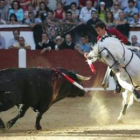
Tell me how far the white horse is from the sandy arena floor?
2.27 feet

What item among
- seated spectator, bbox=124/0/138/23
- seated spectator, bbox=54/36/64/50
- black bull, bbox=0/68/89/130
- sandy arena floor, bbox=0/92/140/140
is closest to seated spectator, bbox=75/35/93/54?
seated spectator, bbox=54/36/64/50

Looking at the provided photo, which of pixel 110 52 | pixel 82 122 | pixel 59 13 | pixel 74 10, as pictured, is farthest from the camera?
pixel 59 13

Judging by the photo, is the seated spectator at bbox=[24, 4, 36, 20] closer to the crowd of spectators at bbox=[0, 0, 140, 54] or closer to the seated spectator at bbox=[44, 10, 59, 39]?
the crowd of spectators at bbox=[0, 0, 140, 54]

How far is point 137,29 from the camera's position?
1436cm

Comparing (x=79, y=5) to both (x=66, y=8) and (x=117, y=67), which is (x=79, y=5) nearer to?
(x=66, y=8)

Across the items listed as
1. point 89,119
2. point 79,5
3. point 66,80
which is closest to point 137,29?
point 79,5

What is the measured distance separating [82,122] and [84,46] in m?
4.14

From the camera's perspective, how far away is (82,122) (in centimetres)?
989

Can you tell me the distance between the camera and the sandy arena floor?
26.0 ft

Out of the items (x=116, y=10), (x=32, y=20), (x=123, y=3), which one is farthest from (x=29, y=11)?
(x=123, y=3)

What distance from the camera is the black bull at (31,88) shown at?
8.20 meters

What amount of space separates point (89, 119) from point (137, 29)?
4.57 meters

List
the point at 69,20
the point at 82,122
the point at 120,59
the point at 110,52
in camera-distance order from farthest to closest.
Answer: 1. the point at 69,20
2. the point at 82,122
3. the point at 120,59
4. the point at 110,52

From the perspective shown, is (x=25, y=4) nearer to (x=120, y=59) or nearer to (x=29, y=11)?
(x=29, y=11)
